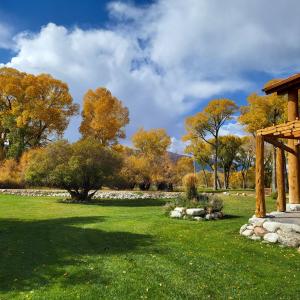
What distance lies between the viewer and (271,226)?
10859mm

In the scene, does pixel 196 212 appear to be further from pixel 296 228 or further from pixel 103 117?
pixel 103 117

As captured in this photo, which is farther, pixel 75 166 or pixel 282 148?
pixel 75 166

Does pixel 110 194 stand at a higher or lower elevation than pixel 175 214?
higher

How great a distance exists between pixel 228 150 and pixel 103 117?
807 inches

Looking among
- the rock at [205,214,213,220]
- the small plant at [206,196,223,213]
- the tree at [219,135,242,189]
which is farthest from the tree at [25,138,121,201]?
the tree at [219,135,242,189]

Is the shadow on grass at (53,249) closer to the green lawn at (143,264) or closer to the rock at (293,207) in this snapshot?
the green lawn at (143,264)

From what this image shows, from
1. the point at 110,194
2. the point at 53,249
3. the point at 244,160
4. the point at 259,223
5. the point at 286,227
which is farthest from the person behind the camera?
the point at 244,160

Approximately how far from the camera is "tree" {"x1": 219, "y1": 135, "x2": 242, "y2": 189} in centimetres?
5422

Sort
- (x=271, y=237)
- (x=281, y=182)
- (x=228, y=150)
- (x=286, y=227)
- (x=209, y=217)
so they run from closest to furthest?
(x=286, y=227) < (x=271, y=237) < (x=281, y=182) < (x=209, y=217) < (x=228, y=150)

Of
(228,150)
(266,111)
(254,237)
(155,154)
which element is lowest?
(254,237)

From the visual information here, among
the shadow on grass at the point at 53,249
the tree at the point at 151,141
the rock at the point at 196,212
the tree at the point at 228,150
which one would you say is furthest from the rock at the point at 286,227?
the tree at the point at 228,150

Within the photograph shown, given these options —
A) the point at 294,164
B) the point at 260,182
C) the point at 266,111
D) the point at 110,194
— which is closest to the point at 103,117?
the point at 110,194

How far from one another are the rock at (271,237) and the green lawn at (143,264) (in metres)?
0.32

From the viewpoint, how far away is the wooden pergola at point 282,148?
11.7 metres
